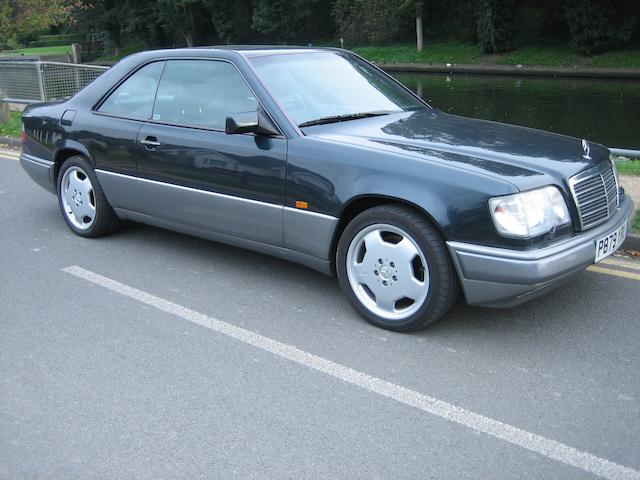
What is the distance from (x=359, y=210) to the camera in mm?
4430

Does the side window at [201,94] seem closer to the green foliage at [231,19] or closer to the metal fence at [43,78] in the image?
the metal fence at [43,78]

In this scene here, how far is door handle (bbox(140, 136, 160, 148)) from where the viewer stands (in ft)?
17.5

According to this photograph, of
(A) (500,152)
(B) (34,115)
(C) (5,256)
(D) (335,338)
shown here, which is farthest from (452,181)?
(B) (34,115)

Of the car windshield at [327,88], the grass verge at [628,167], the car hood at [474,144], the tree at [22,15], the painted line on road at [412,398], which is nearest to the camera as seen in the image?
the painted line on road at [412,398]

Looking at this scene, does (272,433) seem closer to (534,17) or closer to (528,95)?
(528,95)

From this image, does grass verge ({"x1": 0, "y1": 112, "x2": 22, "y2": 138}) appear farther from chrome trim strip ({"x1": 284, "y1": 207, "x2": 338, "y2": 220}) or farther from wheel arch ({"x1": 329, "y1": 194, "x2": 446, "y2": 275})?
wheel arch ({"x1": 329, "y1": 194, "x2": 446, "y2": 275})

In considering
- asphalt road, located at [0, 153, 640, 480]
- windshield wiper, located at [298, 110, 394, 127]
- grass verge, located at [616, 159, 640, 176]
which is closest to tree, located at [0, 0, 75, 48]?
grass verge, located at [616, 159, 640, 176]

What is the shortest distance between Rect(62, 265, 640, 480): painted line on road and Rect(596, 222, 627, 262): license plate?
1.35 metres

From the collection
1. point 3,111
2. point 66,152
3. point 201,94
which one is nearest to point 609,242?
point 201,94

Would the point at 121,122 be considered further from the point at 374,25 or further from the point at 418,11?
the point at 374,25

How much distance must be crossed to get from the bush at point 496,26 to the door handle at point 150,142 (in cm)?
3187

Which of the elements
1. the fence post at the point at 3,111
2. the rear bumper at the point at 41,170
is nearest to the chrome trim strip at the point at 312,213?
the rear bumper at the point at 41,170

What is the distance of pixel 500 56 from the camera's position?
34.3 meters

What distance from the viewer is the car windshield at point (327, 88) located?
191 inches
